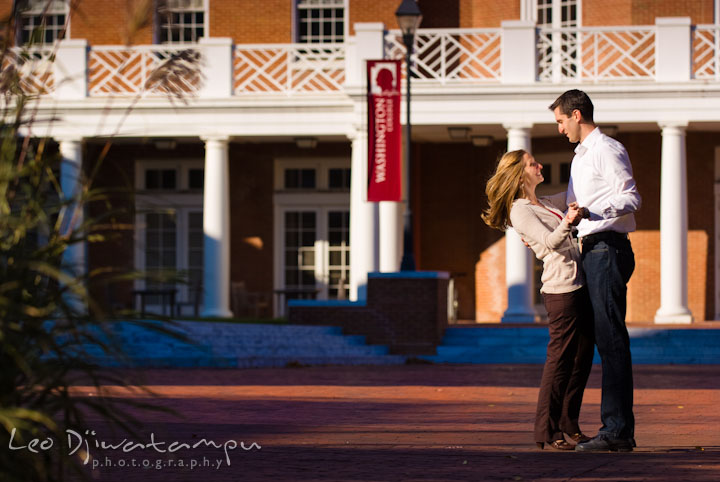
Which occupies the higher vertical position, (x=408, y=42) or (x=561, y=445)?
→ (x=408, y=42)

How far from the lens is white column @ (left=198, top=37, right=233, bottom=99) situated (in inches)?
867

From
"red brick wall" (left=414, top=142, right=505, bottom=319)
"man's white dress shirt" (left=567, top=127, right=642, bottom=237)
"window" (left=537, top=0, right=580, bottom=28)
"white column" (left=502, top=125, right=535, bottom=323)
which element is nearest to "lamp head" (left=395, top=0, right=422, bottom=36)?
"white column" (left=502, top=125, right=535, bottom=323)

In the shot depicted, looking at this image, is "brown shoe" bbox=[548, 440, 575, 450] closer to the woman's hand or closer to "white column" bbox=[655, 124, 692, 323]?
the woman's hand

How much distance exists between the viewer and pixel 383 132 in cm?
1967

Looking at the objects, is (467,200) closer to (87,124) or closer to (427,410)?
(87,124)

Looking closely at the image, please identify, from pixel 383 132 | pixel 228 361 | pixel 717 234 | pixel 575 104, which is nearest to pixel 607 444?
pixel 575 104

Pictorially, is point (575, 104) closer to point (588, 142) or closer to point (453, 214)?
point (588, 142)

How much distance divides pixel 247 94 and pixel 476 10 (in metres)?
6.19

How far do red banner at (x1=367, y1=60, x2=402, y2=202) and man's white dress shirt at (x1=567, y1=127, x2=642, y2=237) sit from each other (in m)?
Result: 13.1

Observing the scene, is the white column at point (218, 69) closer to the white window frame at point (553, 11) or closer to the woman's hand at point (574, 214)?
the white window frame at point (553, 11)

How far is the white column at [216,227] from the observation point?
2234cm

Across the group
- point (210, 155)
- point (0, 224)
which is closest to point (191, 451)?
point (0, 224)

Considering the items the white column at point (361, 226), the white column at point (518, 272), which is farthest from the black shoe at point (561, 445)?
the white column at point (518, 272)

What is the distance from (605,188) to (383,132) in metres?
13.4
